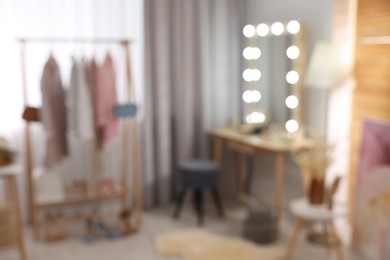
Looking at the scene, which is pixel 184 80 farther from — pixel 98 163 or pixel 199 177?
pixel 98 163

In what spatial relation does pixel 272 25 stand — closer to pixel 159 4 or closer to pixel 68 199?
pixel 159 4

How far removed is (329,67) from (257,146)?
3.05ft

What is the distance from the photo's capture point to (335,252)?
3.44 metres

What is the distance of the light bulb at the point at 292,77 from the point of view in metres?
4.13

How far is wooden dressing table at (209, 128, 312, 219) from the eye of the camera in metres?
3.85

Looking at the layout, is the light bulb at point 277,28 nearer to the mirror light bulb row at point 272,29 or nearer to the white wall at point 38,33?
the mirror light bulb row at point 272,29

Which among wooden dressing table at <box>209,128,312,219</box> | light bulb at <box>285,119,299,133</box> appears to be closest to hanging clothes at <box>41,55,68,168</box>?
wooden dressing table at <box>209,128,312,219</box>

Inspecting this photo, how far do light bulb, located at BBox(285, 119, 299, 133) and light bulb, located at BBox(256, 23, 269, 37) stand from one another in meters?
0.90

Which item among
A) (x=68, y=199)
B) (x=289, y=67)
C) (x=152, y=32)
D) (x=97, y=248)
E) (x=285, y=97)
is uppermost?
(x=152, y=32)

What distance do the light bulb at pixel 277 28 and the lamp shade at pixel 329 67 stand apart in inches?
27.5

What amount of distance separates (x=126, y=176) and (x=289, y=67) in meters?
1.80

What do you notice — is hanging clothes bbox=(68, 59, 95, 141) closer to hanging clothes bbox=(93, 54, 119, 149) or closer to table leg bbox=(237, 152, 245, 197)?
hanging clothes bbox=(93, 54, 119, 149)

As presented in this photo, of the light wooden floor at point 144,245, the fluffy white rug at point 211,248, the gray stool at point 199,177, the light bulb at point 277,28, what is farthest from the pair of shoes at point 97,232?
the light bulb at point 277,28

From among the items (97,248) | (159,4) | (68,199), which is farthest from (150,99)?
(97,248)
